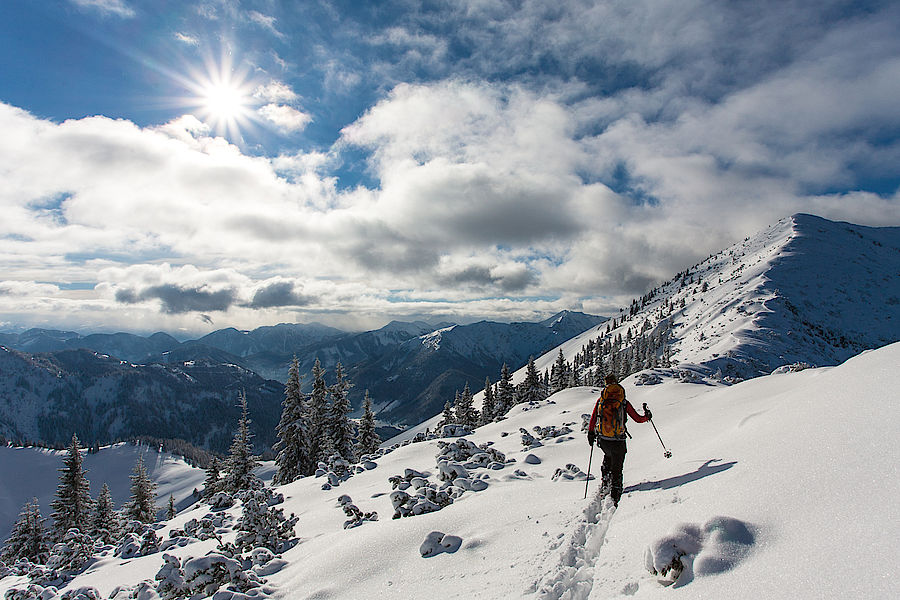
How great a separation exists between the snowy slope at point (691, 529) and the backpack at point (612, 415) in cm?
123

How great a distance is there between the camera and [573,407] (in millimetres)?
28141

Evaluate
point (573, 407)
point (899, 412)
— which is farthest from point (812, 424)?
point (573, 407)

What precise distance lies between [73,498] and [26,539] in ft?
23.8

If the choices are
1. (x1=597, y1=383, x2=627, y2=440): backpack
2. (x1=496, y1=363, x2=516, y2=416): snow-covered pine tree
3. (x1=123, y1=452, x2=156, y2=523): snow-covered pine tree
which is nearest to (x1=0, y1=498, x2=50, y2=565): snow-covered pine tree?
(x1=123, y1=452, x2=156, y2=523): snow-covered pine tree

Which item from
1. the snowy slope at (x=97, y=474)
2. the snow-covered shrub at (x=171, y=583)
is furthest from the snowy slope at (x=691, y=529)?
the snowy slope at (x=97, y=474)

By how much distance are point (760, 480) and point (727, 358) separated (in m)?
131

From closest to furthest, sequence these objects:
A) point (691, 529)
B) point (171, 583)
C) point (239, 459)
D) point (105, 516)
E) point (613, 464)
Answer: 1. point (691, 529)
2. point (171, 583)
3. point (613, 464)
4. point (239, 459)
5. point (105, 516)

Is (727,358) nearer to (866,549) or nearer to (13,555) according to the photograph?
(866,549)

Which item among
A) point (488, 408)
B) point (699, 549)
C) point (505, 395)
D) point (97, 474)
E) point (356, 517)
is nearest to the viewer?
point (699, 549)

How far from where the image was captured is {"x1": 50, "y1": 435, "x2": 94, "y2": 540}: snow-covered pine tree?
37.1 m

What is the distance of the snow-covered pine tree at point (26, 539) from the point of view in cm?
3077

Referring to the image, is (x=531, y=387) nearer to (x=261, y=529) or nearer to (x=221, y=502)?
(x=221, y=502)

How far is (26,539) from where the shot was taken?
31.4m

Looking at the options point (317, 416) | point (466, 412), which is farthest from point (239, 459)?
point (466, 412)
